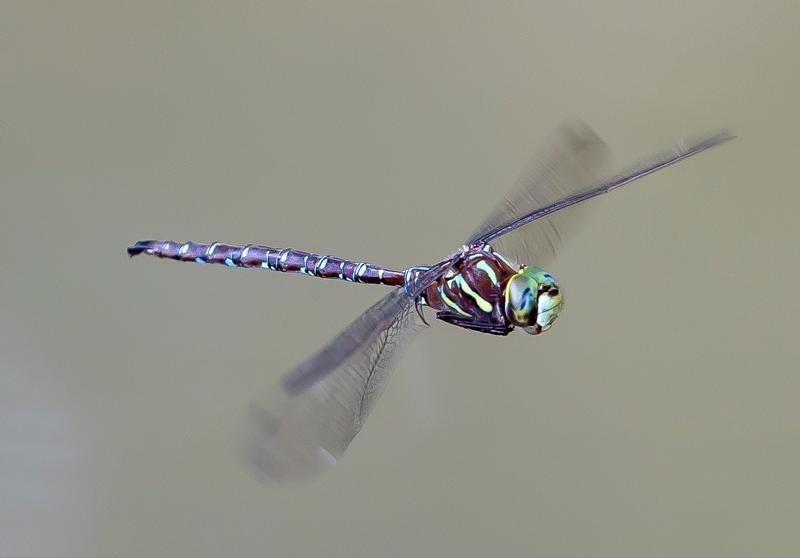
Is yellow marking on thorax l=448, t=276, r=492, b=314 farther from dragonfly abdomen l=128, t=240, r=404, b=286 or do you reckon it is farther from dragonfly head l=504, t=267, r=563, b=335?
dragonfly abdomen l=128, t=240, r=404, b=286

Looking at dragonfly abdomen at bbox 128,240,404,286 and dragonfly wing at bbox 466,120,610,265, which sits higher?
dragonfly abdomen at bbox 128,240,404,286

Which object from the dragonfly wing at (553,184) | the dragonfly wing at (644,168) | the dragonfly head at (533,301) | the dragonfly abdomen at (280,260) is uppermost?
the dragonfly abdomen at (280,260)

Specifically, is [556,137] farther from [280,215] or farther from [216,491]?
[216,491]

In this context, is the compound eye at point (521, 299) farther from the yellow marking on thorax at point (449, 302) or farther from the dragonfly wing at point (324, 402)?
the dragonfly wing at point (324, 402)

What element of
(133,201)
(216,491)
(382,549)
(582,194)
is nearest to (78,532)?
(216,491)

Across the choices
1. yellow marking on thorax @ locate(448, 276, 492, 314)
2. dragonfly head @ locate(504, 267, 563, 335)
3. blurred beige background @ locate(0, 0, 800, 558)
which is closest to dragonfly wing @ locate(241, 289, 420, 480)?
yellow marking on thorax @ locate(448, 276, 492, 314)

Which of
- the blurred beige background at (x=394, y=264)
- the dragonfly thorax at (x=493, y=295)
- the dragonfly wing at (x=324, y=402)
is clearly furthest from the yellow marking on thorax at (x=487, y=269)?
the blurred beige background at (x=394, y=264)
